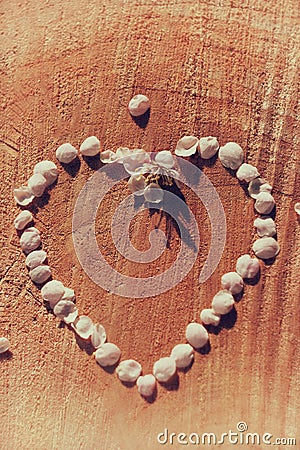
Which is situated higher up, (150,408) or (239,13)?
(239,13)

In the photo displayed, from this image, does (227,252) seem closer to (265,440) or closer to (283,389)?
(283,389)

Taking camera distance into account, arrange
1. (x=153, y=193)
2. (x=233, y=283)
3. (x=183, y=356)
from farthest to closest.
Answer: (x=153, y=193)
(x=233, y=283)
(x=183, y=356)

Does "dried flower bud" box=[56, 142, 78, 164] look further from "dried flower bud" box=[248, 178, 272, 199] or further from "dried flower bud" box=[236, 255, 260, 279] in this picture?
"dried flower bud" box=[236, 255, 260, 279]

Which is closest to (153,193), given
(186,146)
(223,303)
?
(186,146)

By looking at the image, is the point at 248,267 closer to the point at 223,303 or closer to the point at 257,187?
the point at 223,303

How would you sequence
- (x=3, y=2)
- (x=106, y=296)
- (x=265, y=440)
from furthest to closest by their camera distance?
1. (x=3, y=2)
2. (x=106, y=296)
3. (x=265, y=440)

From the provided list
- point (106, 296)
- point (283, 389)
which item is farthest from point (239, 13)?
point (283, 389)

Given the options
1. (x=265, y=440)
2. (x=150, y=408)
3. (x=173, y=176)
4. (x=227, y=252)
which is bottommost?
(x=265, y=440)
